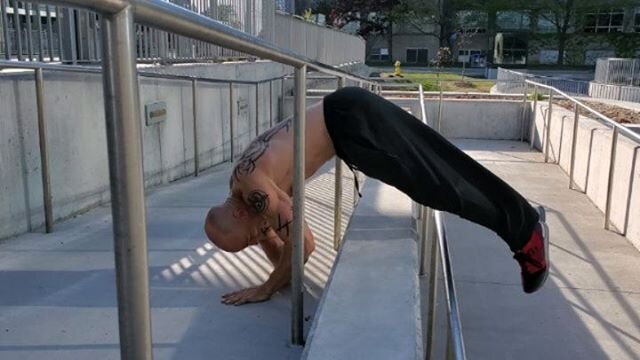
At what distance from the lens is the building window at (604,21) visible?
170 feet

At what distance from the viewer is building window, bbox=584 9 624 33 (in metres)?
51.9

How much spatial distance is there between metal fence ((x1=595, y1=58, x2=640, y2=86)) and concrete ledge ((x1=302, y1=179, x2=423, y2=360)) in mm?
23242

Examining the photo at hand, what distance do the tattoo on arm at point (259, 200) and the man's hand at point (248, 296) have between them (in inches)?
17.4

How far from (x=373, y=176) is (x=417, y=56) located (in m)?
57.9

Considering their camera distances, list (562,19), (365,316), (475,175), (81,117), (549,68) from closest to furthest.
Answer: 1. (365,316)
2. (475,175)
3. (81,117)
4. (549,68)
5. (562,19)

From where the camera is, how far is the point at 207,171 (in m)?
7.89

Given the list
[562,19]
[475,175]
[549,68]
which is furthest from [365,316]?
[562,19]

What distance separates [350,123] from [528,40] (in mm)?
55389

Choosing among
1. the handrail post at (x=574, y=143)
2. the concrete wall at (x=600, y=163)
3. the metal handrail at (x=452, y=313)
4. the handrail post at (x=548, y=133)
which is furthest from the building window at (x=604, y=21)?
the metal handrail at (x=452, y=313)

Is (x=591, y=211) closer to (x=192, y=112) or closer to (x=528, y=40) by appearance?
(x=192, y=112)

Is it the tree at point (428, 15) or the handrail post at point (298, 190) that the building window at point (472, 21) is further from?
the handrail post at point (298, 190)

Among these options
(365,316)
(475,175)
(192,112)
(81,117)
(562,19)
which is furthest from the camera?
(562,19)

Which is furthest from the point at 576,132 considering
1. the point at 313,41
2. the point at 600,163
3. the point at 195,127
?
the point at 313,41

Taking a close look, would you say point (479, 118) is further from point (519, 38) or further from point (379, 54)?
point (379, 54)
